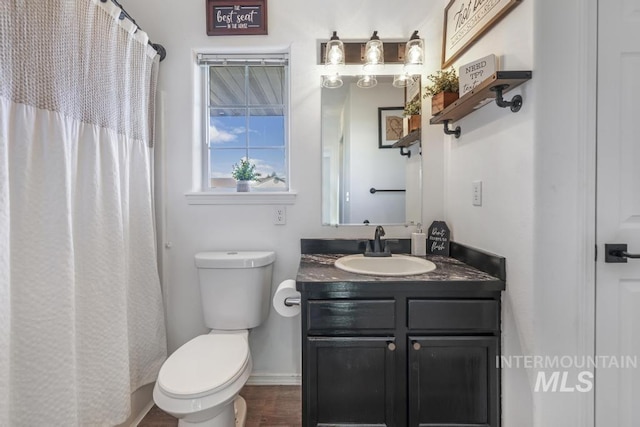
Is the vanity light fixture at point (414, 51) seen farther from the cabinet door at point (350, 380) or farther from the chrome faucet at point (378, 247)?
the cabinet door at point (350, 380)

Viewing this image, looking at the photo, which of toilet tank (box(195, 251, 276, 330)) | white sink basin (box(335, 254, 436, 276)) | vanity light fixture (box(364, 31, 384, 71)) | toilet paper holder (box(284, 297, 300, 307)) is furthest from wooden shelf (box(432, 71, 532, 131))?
toilet tank (box(195, 251, 276, 330))

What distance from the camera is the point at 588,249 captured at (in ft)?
3.43

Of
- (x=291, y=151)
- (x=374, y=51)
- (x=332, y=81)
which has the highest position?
(x=374, y=51)

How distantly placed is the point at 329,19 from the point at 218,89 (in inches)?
31.0

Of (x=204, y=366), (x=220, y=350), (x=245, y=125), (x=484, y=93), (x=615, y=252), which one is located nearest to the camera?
(x=615, y=252)

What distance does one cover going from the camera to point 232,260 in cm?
159

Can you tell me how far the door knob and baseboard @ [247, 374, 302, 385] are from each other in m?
1.60

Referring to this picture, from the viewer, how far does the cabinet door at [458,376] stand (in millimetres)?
1176

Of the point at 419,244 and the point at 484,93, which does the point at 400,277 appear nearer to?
the point at 419,244

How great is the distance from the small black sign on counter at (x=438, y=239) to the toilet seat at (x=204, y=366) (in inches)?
43.0

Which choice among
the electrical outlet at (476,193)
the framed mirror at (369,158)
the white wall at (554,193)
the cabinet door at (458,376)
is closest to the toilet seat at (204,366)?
the cabinet door at (458,376)

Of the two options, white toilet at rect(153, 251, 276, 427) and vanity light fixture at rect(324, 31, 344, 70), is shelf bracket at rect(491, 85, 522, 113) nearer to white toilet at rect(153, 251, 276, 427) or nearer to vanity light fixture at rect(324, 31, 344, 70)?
vanity light fixture at rect(324, 31, 344, 70)

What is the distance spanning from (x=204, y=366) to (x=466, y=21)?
76.7 inches

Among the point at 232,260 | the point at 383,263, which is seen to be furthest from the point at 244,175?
the point at 383,263
